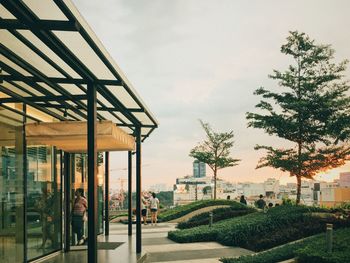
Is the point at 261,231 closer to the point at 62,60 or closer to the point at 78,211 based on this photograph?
the point at 78,211

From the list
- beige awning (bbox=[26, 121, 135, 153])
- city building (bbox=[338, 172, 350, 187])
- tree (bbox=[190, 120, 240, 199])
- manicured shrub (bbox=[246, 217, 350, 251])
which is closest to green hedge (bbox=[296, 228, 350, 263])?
manicured shrub (bbox=[246, 217, 350, 251])

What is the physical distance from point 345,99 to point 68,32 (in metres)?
22.3

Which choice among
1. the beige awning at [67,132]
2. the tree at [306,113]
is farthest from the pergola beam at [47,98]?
the tree at [306,113]

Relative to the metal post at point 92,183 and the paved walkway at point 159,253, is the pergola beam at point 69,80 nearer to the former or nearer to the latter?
the metal post at point 92,183

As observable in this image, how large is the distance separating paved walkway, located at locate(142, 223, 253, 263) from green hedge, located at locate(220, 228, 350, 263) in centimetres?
93

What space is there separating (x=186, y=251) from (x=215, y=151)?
1020 inches

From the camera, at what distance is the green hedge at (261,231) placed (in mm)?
12851

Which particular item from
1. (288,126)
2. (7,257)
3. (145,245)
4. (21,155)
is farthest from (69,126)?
(288,126)

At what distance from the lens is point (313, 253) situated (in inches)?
364

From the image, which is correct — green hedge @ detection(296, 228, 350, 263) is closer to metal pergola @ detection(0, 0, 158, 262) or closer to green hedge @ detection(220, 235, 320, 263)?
green hedge @ detection(220, 235, 320, 263)

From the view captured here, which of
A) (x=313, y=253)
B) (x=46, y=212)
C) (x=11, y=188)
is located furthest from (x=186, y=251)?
(x=11, y=188)

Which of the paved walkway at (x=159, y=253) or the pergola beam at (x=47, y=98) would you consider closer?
the pergola beam at (x=47, y=98)

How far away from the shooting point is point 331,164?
27.1 metres

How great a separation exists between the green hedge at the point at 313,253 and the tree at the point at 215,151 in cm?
2574
